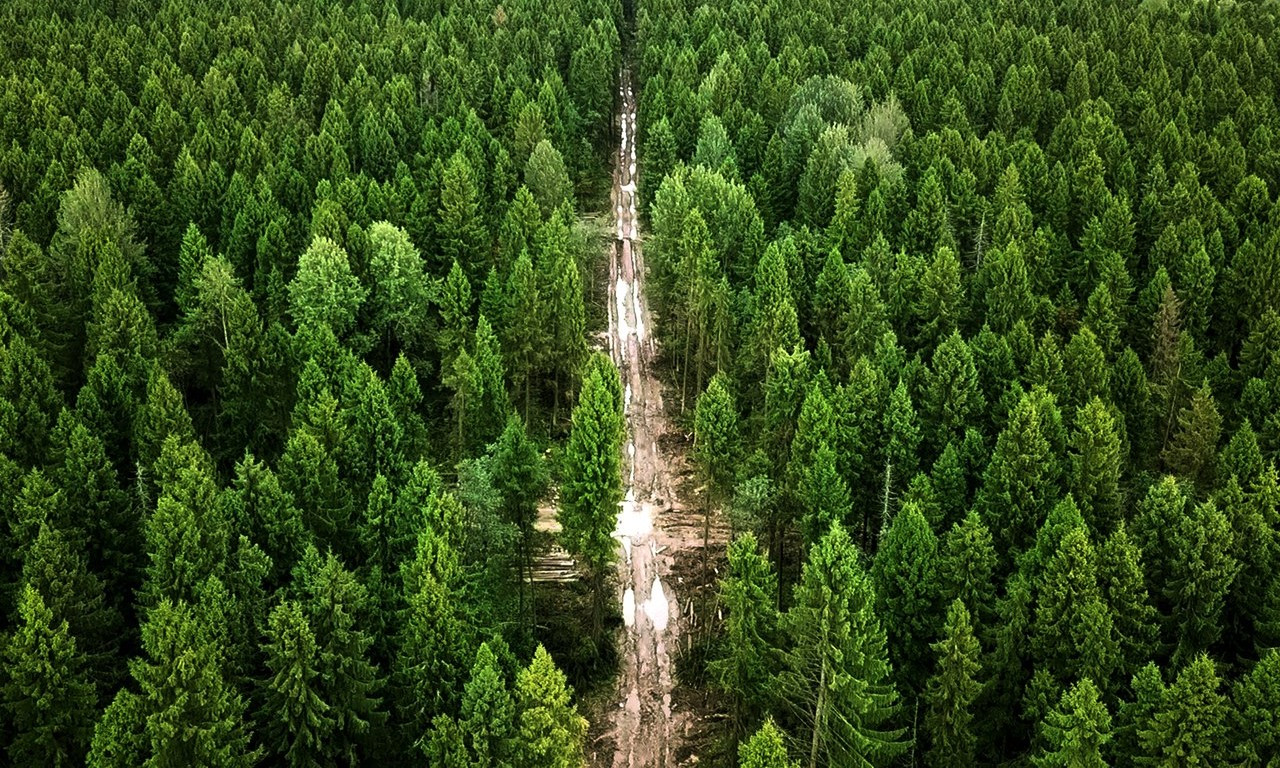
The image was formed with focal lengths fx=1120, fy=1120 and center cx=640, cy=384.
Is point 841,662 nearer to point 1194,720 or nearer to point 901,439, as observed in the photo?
point 1194,720

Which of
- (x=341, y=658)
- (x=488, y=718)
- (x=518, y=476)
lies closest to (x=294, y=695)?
(x=341, y=658)

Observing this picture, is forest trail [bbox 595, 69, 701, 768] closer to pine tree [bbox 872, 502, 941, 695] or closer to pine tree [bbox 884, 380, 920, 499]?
pine tree [bbox 872, 502, 941, 695]

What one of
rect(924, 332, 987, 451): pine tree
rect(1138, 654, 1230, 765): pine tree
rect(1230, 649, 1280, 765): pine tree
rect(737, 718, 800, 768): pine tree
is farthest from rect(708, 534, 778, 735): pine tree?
rect(1230, 649, 1280, 765): pine tree

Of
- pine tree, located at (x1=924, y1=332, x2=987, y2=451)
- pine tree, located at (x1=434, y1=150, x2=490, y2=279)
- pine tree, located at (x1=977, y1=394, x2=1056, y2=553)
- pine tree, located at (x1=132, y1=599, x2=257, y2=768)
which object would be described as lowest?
pine tree, located at (x1=132, y1=599, x2=257, y2=768)

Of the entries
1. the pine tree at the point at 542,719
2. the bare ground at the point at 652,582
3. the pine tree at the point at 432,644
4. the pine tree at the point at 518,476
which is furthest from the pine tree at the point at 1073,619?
the pine tree at the point at 518,476

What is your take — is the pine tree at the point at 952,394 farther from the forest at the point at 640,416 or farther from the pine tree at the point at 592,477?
the pine tree at the point at 592,477
